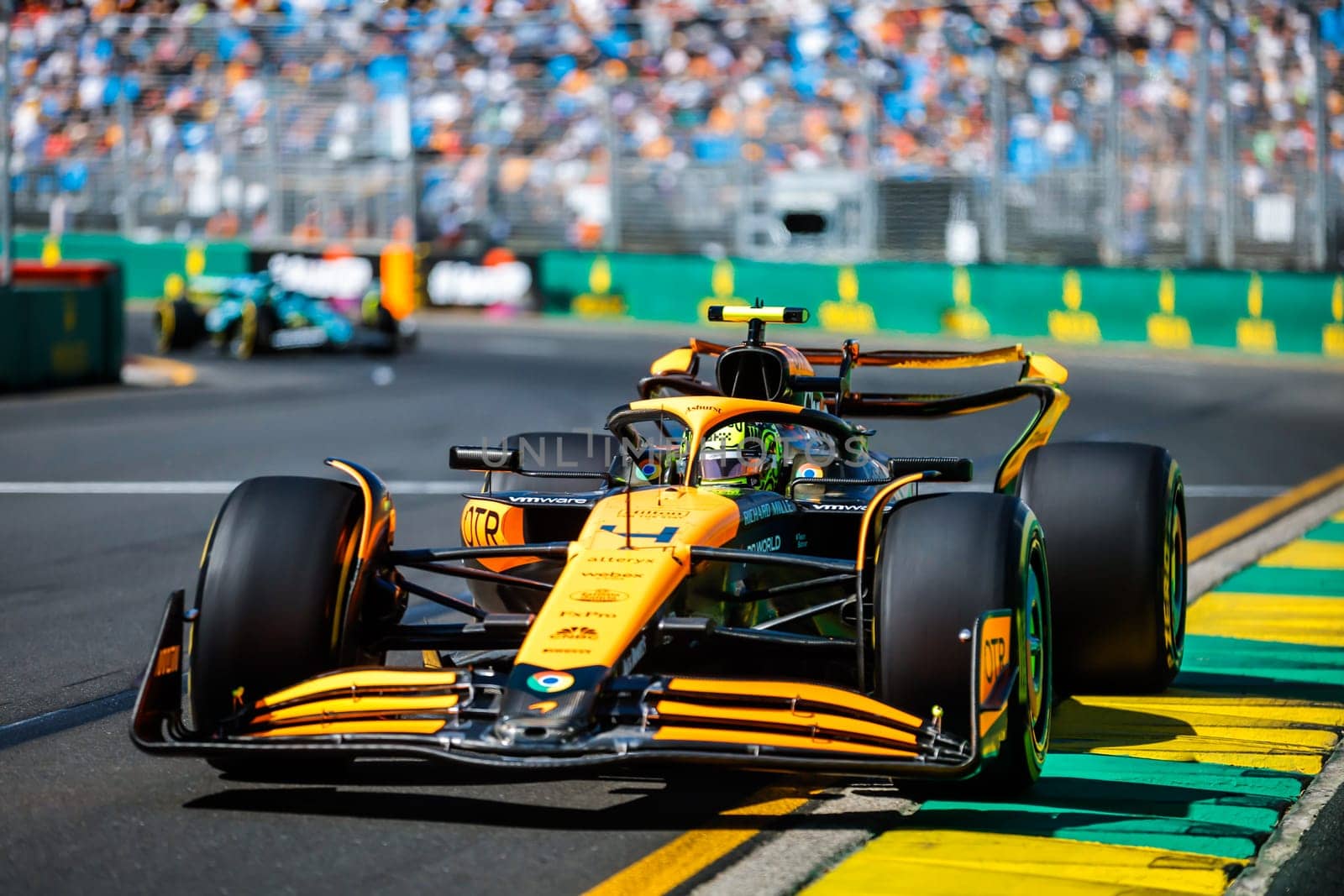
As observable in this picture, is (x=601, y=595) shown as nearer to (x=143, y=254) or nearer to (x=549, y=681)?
(x=549, y=681)

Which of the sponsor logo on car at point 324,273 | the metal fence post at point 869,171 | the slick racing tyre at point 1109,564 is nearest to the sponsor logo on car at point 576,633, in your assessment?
the slick racing tyre at point 1109,564

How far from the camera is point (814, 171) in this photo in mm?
27047

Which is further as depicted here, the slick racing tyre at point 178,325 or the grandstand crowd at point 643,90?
the grandstand crowd at point 643,90

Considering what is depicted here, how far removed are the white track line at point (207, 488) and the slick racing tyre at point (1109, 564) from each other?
5284 mm

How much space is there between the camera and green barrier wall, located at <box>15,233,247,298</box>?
3033 centimetres

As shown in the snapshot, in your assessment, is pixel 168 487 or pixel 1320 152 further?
pixel 1320 152

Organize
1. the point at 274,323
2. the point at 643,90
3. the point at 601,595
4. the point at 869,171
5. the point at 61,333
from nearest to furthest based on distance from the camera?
the point at 601,595 < the point at 61,333 < the point at 274,323 < the point at 869,171 < the point at 643,90

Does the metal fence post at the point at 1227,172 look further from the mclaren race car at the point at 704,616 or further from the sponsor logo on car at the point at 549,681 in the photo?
the sponsor logo on car at the point at 549,681

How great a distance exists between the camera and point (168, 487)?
40.2ft

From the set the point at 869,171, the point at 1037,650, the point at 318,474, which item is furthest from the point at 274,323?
the point at 1037,650

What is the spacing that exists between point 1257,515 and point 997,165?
14676 millimetres

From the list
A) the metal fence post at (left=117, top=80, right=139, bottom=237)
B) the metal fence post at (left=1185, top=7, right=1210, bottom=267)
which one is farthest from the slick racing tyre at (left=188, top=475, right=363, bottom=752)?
the metal fence post at (left=117, top=80, right=139, bottom=237)

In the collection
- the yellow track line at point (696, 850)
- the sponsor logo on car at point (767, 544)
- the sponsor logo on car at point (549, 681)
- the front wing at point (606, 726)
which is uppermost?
the sponsor logo on car at point (767, 544)

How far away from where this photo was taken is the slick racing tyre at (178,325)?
23.6 metres
